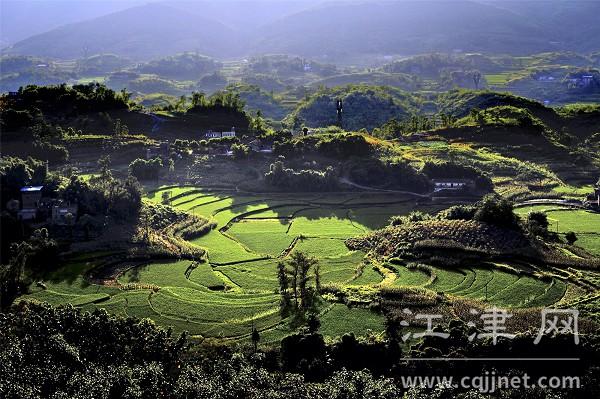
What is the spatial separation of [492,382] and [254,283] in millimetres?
16358

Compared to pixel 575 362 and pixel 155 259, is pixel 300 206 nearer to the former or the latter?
pixel 155 259

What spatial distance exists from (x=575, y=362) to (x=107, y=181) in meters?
37.7

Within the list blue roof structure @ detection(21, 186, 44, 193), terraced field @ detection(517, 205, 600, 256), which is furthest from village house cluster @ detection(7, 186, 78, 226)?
terraced field @ detection(517, 205, 600, 256)

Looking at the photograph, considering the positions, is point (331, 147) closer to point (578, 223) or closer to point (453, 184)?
point (453, 184)

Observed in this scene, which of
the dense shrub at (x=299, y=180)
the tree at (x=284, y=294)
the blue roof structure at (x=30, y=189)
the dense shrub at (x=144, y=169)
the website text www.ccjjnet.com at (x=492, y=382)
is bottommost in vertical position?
the website text www.ccjjnet.com at (x=492, y=382)

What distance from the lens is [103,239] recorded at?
43.7 meters

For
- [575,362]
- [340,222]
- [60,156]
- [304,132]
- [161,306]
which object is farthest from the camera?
[304,132]

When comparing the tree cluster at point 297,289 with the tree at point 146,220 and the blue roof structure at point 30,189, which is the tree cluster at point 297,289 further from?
the blue roof structure at point 30,189

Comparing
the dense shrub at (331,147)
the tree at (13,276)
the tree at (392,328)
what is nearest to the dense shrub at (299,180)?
the dense shrub at (331,147)

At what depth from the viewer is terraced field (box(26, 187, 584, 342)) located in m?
32.5

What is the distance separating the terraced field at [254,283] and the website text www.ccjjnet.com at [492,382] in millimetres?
5174

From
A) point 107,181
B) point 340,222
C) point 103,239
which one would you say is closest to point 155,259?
point 103,239

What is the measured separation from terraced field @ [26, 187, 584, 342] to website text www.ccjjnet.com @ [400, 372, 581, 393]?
5174mm

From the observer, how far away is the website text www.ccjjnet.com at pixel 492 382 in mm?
24984
